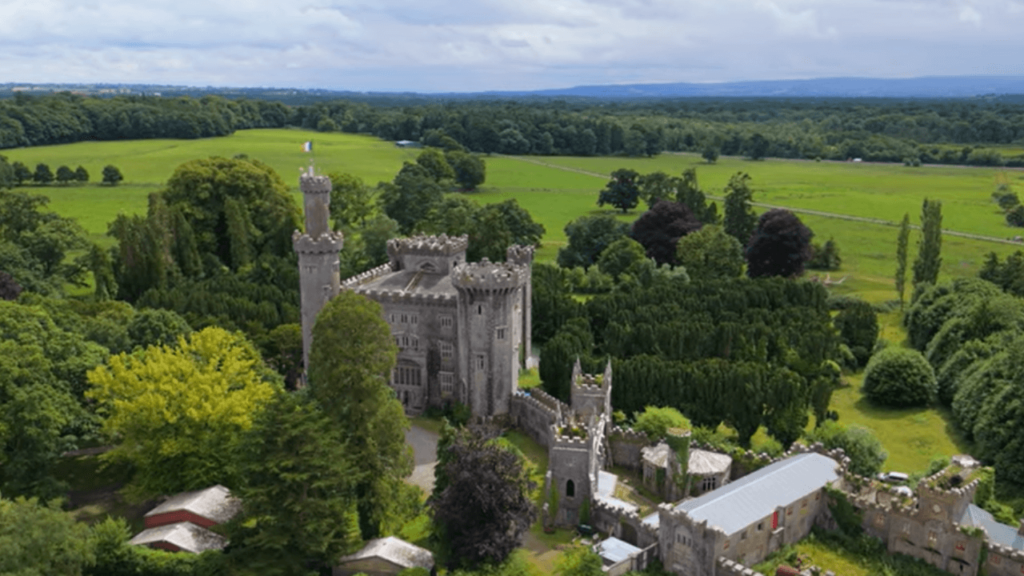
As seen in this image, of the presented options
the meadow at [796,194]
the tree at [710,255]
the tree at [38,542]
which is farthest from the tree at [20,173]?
the tree at [38,542]

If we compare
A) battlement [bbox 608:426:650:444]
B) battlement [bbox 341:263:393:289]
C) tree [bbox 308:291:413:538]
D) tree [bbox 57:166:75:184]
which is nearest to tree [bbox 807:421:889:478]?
battlement [bbox 608:426:650:444]

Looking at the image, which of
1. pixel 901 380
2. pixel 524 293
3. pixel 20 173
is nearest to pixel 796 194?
pixel 901 380

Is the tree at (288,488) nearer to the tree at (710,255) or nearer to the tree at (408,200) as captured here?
the tree at (710,255)

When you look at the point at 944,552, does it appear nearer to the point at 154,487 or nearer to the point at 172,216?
the point at 154,487

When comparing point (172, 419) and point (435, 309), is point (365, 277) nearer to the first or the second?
point (435, 309)

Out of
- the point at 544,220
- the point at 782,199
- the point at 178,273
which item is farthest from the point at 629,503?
the point at 782,199

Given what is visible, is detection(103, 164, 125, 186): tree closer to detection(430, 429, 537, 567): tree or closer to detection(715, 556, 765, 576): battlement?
detection(430, 429, 537, 567): tree
